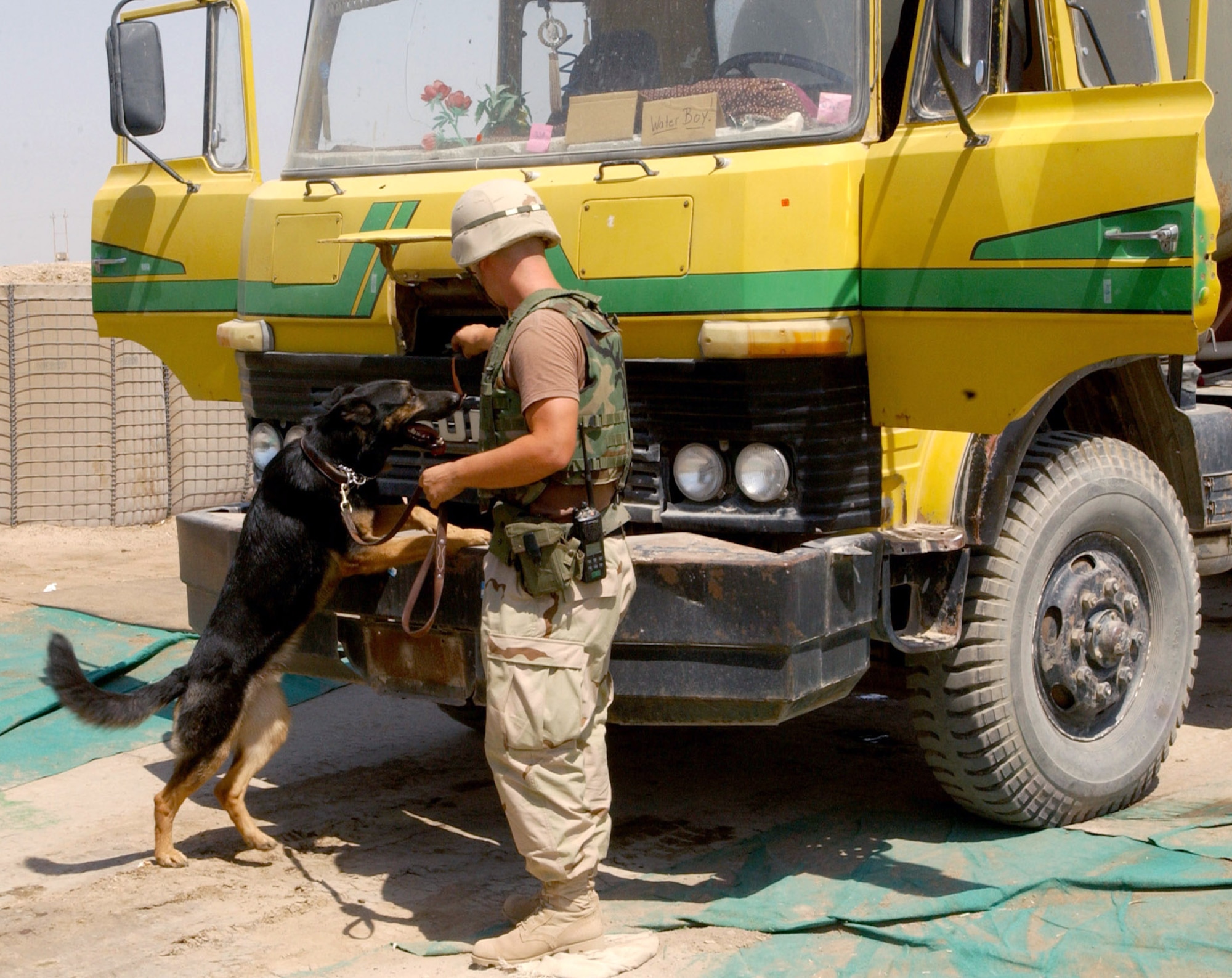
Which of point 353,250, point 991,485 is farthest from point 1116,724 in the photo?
point 353,250

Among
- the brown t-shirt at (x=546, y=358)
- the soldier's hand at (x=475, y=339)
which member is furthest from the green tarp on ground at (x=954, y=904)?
the soldier's hand at (x=475, y=339)

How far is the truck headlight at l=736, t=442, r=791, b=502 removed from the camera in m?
3.81

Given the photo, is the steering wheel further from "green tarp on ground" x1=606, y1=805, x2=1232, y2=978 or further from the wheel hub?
"green tarp on ground" x1=606, y1=805, x2=1232, y2=978

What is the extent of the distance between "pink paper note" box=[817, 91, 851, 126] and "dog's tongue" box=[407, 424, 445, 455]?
1.39 m

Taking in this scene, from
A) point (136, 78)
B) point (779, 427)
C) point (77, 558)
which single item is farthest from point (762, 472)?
point (77, 558)

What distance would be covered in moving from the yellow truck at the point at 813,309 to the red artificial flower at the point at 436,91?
0.02 meters

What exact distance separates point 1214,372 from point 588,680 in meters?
3.92

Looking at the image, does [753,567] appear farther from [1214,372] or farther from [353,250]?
[1214,372]

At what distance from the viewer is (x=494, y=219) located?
136 inches

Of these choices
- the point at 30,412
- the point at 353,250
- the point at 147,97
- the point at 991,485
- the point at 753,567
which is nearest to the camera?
the point at 753,567

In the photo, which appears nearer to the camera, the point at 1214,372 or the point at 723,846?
the point at 723,846

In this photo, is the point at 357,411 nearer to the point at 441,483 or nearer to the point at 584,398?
the point at 441,483

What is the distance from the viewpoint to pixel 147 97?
481cm

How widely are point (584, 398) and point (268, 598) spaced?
4.35 ft
